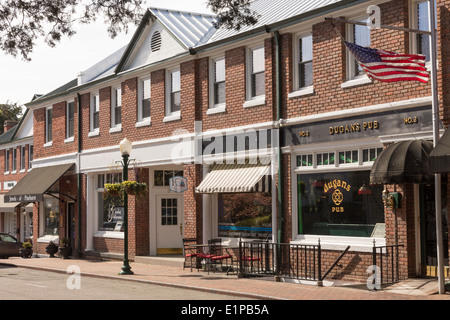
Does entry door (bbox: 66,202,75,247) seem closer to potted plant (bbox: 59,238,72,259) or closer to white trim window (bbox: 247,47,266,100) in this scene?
potted plant (bbox: 59,238,72,259)

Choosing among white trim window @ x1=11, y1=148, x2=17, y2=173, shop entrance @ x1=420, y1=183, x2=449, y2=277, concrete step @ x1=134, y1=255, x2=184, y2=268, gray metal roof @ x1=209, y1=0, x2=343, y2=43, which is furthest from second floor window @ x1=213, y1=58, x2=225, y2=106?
white trim window @ x1=11, y1=148, x2=17, y2=173

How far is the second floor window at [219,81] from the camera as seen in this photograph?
65.4 ft

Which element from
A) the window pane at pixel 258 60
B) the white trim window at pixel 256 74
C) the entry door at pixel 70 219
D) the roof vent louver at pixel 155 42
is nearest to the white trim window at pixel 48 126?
the entry door at pixel 70 219

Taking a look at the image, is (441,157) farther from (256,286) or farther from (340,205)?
(256,286)

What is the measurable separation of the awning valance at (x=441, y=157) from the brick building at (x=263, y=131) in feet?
4.11

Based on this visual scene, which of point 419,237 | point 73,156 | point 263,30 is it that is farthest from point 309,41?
point 73,156

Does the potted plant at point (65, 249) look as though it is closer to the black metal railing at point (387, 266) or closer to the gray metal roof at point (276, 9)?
the gray metal roof at point (276, 9)

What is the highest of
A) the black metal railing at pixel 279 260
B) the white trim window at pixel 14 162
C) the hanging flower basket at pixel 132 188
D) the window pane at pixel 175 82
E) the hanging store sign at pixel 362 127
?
the window pane at pixel 175 82

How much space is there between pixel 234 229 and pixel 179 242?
4530 mm

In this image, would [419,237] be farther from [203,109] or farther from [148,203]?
[148,203]

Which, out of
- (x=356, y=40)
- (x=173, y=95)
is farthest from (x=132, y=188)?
(x=356, y=40)

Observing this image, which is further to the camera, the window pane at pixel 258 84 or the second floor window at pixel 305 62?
the window pane at pixel 258 84

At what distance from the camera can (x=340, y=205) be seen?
16266 millimetres

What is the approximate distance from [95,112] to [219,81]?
775 cm
